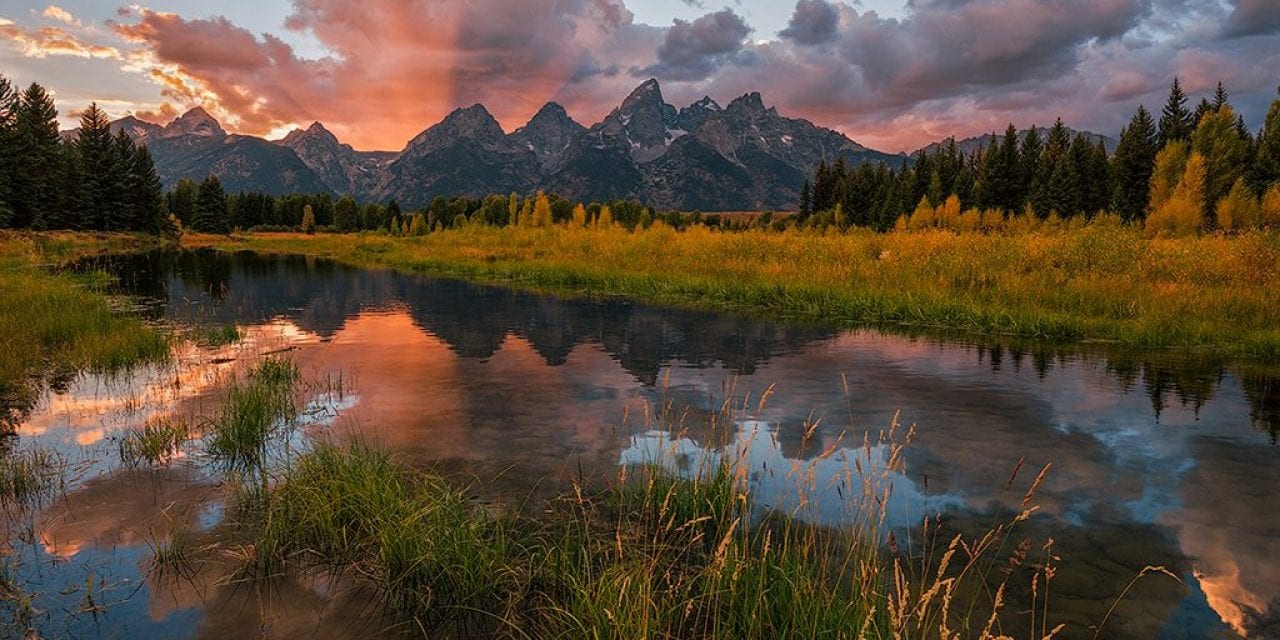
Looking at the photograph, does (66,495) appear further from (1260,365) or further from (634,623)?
(1260,365)

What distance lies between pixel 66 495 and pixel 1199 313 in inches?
759

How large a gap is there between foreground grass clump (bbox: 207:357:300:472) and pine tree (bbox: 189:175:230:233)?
114 m

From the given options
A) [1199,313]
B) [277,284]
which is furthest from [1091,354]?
[277,284]

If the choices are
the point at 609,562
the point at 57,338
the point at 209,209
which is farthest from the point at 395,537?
the point at 209,209

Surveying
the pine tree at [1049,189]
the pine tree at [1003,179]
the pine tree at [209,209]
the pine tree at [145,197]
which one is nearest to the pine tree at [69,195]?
the pine tree at [145,197]

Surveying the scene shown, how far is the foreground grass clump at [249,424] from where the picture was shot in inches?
276

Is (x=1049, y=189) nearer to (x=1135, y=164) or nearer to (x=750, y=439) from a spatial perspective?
(x=1135, y=164)

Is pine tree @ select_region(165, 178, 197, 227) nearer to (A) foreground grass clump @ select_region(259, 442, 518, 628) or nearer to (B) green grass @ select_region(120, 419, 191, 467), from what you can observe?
(B) green grass @ select_region(120, 419, 191, 467)

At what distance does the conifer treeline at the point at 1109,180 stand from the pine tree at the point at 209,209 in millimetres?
93672

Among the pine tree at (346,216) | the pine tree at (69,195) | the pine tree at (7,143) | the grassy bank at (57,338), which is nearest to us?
the grassy bank at (57,338)

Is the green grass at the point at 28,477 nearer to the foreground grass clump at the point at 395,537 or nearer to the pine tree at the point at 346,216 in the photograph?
the foreground grass clump at the point at 395,537

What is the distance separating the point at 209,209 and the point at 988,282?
11947cm

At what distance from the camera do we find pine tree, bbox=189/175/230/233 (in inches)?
4075

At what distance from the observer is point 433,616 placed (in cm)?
410
